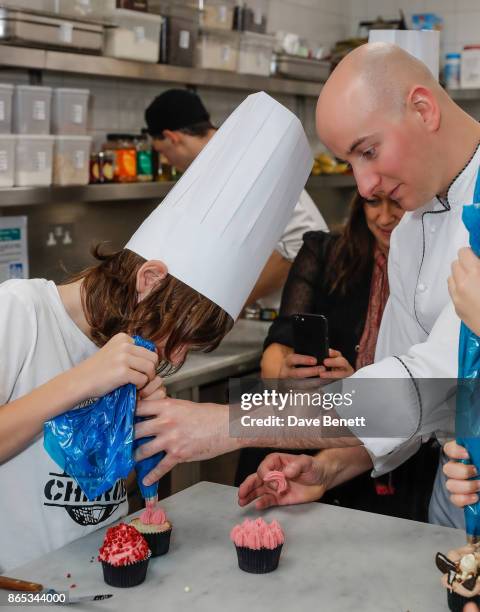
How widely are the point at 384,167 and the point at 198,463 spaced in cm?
171

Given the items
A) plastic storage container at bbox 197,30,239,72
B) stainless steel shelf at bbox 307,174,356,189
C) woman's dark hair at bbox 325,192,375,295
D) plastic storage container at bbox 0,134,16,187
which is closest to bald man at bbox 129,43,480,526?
woman's dark hair at bbox 325,192,375,295

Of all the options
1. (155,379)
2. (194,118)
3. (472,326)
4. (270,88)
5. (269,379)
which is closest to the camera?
(472,326)

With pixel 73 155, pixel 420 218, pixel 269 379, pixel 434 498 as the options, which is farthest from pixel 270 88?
pixel 434 498

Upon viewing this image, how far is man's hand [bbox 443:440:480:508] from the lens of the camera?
1.30 metres

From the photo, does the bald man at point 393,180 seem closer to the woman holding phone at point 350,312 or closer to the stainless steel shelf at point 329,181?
the woman holding phone at point 350,312

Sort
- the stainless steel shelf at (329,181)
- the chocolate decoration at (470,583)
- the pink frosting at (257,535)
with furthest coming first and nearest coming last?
the stainless steel shelf at (329,181) < the pink frosting at (257,535) < the chocolate decoration at (470,583)

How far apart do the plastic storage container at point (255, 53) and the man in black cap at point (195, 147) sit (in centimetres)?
58

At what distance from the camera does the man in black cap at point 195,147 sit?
335 centimetres

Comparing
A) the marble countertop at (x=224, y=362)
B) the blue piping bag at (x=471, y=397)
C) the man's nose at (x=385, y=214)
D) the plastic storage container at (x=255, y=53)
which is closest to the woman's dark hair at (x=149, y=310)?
the blue piping bag at (x=471, y=397)

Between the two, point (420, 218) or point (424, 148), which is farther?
point (420, 218)

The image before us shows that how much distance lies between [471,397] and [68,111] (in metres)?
2.23

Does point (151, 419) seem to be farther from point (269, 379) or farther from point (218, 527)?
point (269, 379)

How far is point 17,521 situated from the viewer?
62.0 inches

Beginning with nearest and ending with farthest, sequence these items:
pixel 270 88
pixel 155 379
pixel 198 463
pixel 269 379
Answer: pixel 155 379 < pixel 269 379 < pixel 198 463 < pixel 270 88
